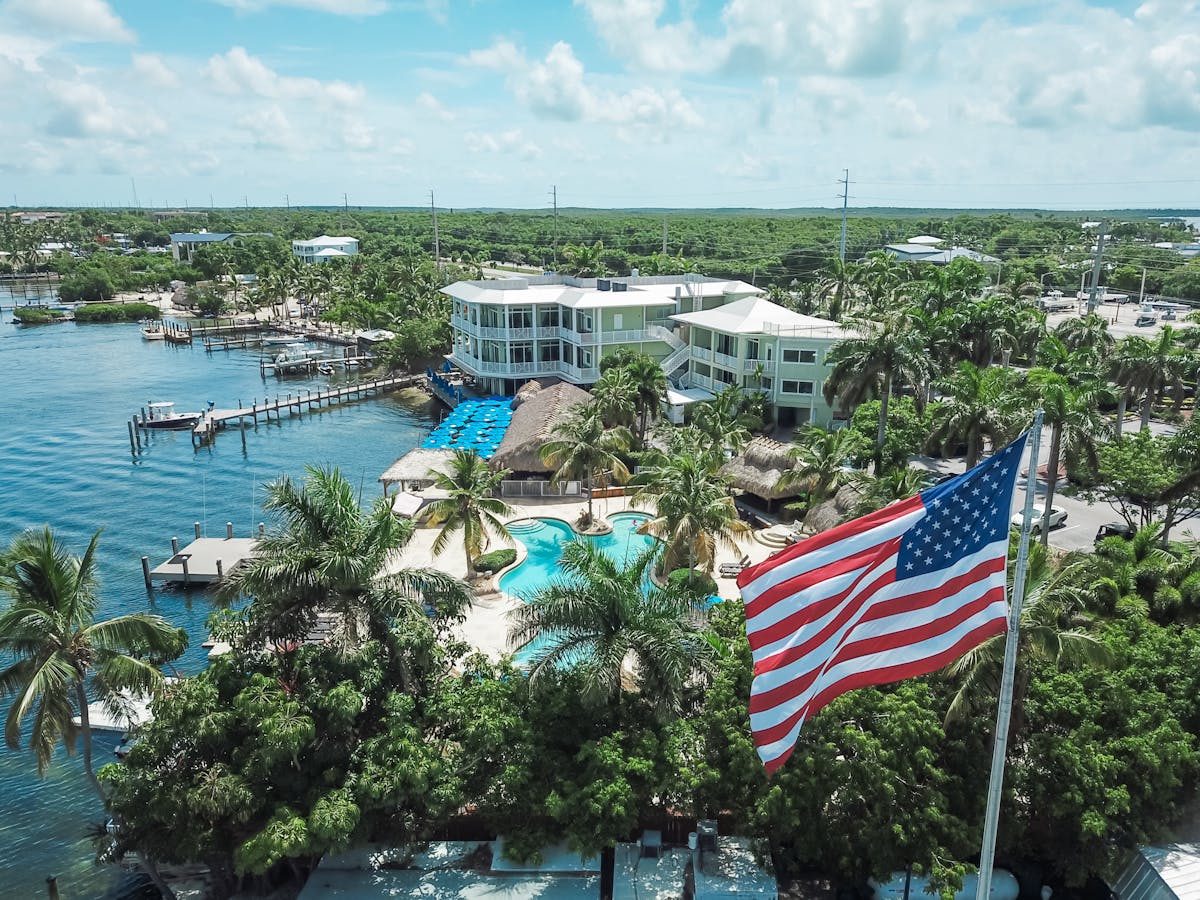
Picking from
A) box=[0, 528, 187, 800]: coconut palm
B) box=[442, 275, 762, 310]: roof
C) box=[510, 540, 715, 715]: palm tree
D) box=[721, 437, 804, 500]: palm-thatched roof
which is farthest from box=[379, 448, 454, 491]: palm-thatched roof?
box=[0, 528, 187, 800]: coconut palm

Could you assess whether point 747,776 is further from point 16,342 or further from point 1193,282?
point 1193,282

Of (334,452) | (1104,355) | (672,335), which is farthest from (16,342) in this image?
(1104,355)

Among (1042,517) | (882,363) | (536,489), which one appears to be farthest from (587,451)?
(1042,517)

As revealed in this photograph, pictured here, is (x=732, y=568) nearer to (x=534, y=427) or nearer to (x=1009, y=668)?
(x=534, y=427)

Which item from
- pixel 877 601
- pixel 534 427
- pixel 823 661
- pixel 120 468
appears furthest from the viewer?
pixel 120 468

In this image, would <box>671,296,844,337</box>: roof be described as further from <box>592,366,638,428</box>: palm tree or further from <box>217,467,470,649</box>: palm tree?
<box>217,467,470,649</box>: palm tree

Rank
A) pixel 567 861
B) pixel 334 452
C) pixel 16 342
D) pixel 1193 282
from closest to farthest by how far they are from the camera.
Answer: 1. pixel 567 861
2. pixel 334 452
3. pixel 16 342
4. pixel 1193 282
